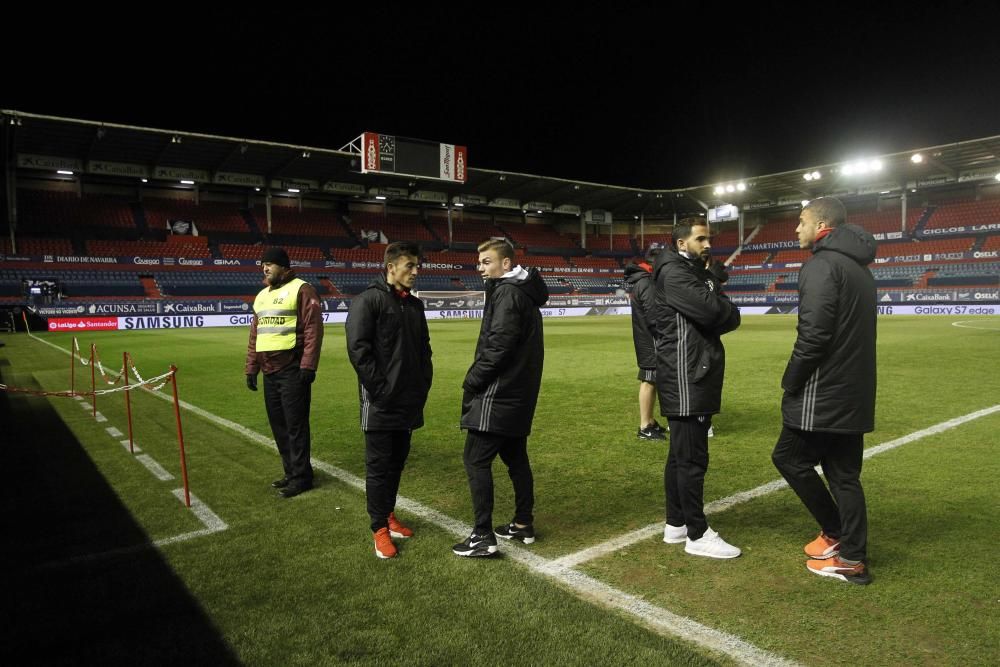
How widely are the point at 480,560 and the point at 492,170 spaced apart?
49016mm

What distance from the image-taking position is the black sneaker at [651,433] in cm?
682

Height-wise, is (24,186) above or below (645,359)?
above

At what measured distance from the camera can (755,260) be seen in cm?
5691

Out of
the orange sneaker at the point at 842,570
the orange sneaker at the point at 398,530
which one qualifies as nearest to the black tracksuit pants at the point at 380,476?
the orange sneaker at the point at 398,530

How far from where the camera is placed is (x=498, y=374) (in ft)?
12.1

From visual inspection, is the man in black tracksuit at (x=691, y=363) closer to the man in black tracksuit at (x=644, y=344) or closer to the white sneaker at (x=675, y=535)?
the white sneaker at (x=675, y=535)

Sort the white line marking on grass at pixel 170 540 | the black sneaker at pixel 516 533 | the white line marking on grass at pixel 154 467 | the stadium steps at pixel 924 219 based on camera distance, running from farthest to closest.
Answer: the stadium steps at pixel 924 219
the white line marking on grass at pixel 154 467
the black sneaker at pixel 516 533
the white line marking on grass at pixel 170 540

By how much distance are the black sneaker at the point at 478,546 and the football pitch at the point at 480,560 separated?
67 mm

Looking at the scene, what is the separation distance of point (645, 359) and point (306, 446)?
12.0 feet

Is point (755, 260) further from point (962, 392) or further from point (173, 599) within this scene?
point (173, 599)

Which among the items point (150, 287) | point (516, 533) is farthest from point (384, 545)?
point (150, 287)

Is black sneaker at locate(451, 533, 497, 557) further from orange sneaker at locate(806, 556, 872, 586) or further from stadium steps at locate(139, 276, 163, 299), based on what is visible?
stadium steps at locate(139, 276, 163, 299)

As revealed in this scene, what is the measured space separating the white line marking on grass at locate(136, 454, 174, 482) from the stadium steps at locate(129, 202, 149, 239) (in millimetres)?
42566

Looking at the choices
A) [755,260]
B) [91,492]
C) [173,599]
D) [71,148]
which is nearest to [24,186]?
[71,148]
